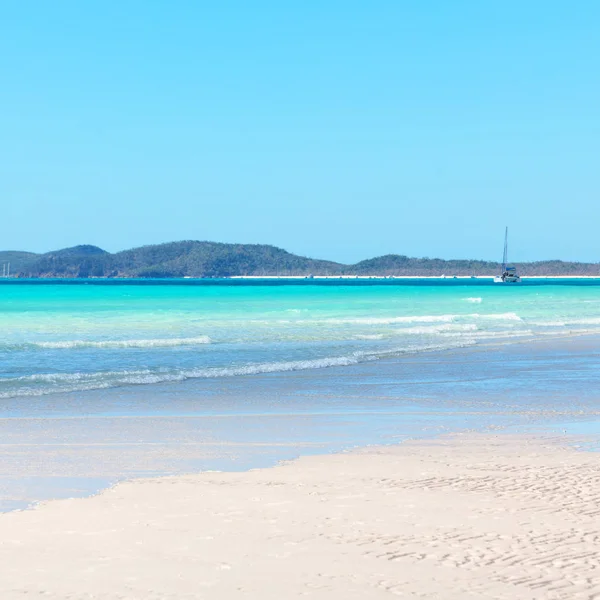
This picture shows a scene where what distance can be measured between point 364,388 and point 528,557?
1107 cm

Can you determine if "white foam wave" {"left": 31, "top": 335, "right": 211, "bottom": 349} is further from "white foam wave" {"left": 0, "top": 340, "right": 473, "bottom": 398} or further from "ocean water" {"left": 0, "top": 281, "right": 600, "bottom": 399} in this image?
"white foam wave" {"left": 0, "top": 340, "right": 473, "bottom": 398}

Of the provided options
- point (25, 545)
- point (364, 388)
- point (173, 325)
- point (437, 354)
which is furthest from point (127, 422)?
point (173, 325)

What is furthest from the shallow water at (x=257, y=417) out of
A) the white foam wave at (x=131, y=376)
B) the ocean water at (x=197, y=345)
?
the ocean water at (x=197, y=345)

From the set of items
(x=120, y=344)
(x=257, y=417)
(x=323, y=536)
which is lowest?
(x=120, y=344)

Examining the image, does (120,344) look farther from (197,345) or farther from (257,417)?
(257,417)

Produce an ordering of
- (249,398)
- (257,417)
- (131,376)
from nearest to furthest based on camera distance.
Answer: (257,417) < (249,398) < (131,376)

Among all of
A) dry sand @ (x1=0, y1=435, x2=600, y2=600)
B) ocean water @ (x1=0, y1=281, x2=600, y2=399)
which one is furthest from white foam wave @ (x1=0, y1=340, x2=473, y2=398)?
dry sand @ (x1=0, y1=435, x2=600, y2=600)

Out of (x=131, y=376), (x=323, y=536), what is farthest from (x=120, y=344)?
(x=323, y=536)

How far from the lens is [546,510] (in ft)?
23.8

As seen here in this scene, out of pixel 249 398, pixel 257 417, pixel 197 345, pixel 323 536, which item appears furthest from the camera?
pixel 197 345

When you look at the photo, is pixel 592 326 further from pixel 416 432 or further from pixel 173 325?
pixel 416 432

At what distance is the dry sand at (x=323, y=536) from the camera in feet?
18.0

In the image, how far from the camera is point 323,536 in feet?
21.6

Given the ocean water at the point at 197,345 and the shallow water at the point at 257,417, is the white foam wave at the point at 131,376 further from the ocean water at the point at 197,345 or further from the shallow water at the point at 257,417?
the shallow water at the point at 257,417
